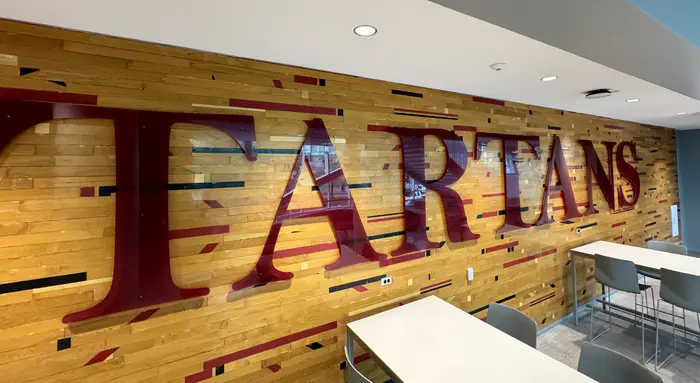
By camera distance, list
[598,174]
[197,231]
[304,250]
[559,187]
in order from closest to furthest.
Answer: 1. [197,231]
2. [304,250]
3. [559,187]
4. [598,174]

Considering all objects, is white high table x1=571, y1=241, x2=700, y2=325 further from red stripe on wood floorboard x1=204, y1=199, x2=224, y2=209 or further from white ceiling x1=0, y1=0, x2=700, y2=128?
red stripe on wood floorboard x1=204, y1=199, x2=224, y2=209

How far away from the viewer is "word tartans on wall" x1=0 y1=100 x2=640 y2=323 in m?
1.38

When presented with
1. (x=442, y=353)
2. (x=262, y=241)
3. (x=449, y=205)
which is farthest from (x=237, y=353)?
(x=449, y=205)

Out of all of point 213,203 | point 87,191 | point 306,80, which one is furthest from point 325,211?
point 87,191

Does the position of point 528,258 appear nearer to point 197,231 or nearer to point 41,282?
point 197,231

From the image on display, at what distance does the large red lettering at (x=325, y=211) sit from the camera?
1.75 meters

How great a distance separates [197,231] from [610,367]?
7.40 ft

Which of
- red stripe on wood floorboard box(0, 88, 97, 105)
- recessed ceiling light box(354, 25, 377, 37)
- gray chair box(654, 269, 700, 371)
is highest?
recessed ceiling light box(354, 25, 377, 37)

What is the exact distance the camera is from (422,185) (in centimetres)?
237

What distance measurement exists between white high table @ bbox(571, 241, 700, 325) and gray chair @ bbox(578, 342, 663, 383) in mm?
2075

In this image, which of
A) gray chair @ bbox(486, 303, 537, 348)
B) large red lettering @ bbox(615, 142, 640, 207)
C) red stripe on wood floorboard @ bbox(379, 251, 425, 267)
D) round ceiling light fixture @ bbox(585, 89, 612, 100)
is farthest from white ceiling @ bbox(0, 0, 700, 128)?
large red lettering @ bbox(615, 142, 640, 207)

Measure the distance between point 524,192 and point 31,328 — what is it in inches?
151

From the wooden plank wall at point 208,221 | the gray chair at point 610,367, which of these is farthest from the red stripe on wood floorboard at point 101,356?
the gray chair at point 610,367

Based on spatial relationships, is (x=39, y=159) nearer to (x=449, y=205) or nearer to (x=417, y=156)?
(x=417, y=156)
